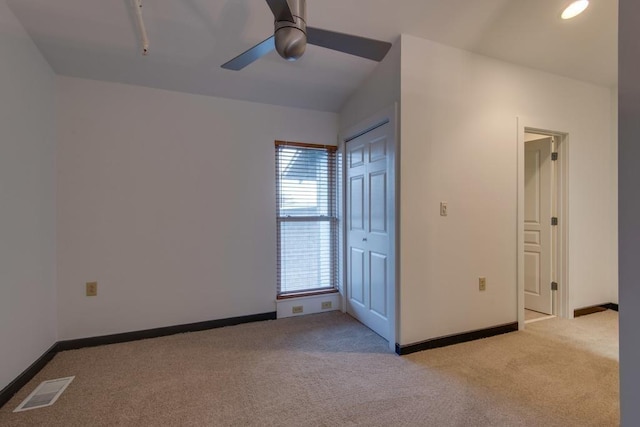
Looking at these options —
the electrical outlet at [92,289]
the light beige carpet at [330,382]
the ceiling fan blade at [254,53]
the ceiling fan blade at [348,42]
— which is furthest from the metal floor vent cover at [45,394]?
the ceiling fan blade at [348,42]

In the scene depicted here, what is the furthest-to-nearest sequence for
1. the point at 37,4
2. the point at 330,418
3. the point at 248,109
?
the point at 248,109 < the point at 37,4 < the point at 330,418

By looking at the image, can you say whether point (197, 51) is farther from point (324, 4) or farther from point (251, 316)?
point (251, 316)

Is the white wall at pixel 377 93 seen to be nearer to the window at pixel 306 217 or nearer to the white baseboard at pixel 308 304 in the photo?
the window at pixel 306 217

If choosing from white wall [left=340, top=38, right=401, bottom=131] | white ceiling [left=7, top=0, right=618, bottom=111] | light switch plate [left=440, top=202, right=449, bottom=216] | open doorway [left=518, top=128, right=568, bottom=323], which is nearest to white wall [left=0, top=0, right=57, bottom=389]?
white ceiling [left=7, top=0, right=618, bottom=111]

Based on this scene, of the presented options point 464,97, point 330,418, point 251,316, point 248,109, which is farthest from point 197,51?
point 330,418

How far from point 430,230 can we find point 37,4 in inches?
122

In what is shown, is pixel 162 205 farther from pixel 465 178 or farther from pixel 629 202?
pixel 629 202

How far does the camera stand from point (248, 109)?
2.91 meters

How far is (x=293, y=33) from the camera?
1.42 m

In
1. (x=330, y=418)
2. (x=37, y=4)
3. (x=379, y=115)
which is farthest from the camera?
(x=379, y=115)

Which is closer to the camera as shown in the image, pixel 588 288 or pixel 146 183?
pixel 146 183

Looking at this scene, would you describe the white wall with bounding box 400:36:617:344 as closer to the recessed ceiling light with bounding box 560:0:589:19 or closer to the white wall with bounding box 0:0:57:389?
the recessed ceiling light with bounding box 560:0:589:19

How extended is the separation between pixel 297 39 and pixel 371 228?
1.74 m

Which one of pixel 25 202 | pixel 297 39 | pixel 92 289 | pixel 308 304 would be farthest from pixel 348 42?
pixel 92 289
